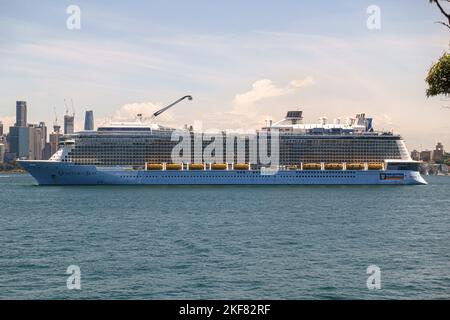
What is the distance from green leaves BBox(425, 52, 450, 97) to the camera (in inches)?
552

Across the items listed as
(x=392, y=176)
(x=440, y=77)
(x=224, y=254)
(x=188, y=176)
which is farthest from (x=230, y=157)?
(x=440, y=77)

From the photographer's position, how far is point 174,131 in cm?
11569

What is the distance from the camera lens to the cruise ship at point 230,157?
102438mm

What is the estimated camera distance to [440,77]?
46.4ft

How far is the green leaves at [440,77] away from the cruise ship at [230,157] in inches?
3478

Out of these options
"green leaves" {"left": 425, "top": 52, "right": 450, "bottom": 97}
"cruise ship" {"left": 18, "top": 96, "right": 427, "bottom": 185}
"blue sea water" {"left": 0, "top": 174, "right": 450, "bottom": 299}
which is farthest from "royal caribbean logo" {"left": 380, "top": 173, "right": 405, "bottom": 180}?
"green leaves" {"left": 425, "top": 52, "right": 450, "bottom": 97}

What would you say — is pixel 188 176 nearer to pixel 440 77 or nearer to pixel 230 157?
pixel 230 157

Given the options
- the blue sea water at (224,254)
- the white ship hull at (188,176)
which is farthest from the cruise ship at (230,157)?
the blue sea water at (224,254)

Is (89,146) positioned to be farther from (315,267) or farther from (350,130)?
(315,267)

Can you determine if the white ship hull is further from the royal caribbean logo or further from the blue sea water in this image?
the blue sea water

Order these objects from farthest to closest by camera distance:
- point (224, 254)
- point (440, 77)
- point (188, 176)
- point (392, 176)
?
point (392, 176)
point (188, 176)
point (224, 254)
point (440, 77)

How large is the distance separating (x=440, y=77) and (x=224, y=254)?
16.5 metres

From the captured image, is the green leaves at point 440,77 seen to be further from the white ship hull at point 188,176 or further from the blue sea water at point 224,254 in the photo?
the white ship hull at point 188,176
